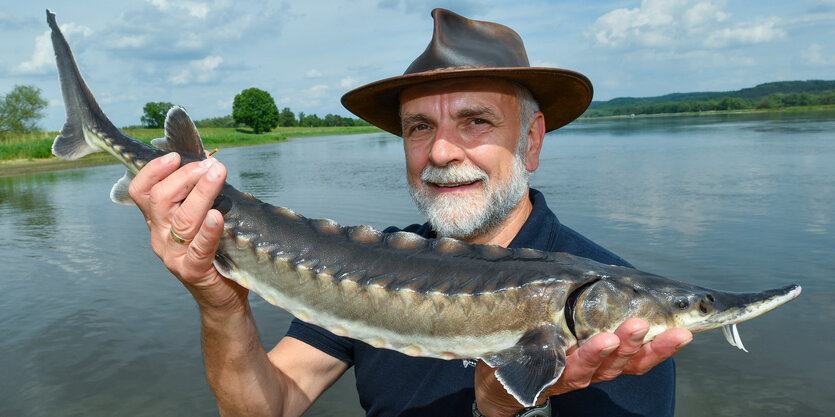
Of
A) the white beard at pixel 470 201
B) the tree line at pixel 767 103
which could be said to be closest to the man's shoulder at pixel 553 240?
the white beard at pixel 470 201

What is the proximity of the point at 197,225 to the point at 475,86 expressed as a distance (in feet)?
4.55

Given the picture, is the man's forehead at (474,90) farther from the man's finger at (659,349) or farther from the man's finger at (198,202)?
the man's finger at (659,349)

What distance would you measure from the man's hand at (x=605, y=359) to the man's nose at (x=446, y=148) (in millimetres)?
1051

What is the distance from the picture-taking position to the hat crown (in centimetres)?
259

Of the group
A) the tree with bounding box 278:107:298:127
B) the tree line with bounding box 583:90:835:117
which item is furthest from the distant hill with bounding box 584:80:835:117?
the tree with bounding box 278:107:298:127

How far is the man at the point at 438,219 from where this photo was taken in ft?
6.03

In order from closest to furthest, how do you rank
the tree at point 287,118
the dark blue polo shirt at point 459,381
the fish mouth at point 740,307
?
1. the fish mouth at point 740,307
2. the dark blue polo shirt at point 459,381
3. the tree at point 287,118

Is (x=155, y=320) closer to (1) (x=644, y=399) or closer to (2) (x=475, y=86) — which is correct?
(2) (x=475, y=86)

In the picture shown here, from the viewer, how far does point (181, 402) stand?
5305mm

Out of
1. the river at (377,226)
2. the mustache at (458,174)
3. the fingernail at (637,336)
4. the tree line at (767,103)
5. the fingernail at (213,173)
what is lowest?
the river at (377,226)

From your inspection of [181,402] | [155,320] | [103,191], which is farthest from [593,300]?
[103,191]

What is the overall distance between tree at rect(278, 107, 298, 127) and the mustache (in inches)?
4699

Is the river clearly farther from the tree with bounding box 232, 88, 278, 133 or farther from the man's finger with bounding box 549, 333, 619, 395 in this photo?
the tree with bounding box 232, 88, 278, 133

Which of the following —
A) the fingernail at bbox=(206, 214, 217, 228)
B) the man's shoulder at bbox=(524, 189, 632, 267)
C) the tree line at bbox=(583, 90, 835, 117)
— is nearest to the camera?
the fingernail at bbox=(206, 214, 217, 228)
